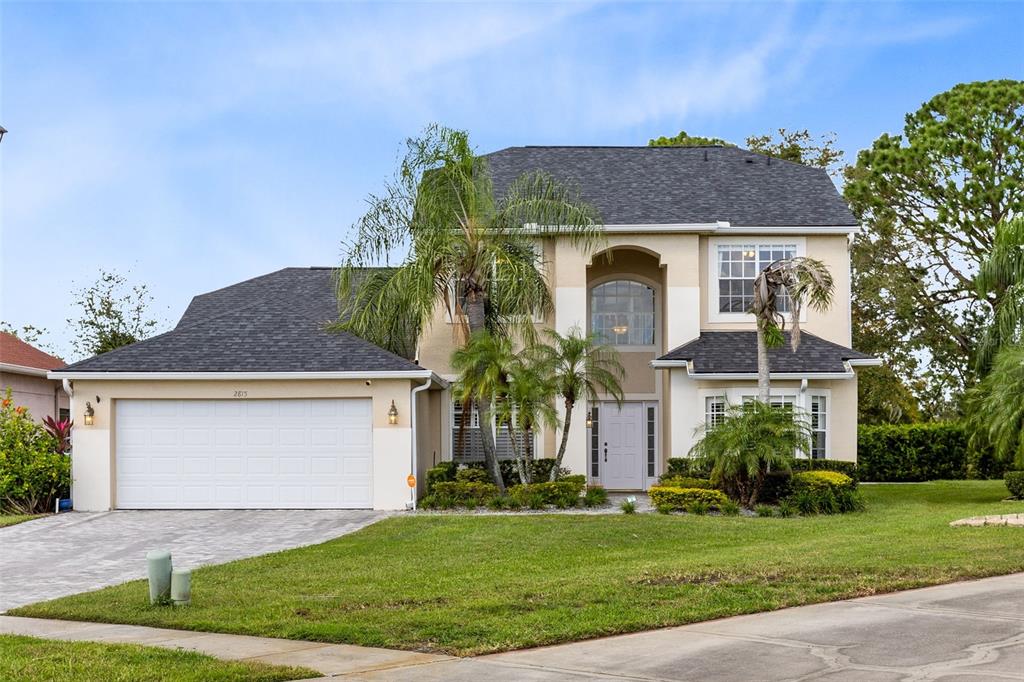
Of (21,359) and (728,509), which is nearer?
(728,509)

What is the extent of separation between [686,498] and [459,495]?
4.32 m

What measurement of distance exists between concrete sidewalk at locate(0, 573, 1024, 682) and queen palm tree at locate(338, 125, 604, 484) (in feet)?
41.0

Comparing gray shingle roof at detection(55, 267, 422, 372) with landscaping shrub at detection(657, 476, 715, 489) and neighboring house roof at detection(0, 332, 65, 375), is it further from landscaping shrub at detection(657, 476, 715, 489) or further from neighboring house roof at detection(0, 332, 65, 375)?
neighboring house roof at detection(0, 332, 65, 375)

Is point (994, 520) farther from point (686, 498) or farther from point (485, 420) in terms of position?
point (485, 420)

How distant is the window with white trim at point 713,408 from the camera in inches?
925

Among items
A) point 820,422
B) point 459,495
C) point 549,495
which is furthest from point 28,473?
point 820,422

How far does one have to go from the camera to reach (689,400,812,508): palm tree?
19.8m

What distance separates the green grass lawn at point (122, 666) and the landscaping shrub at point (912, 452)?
88.2ft

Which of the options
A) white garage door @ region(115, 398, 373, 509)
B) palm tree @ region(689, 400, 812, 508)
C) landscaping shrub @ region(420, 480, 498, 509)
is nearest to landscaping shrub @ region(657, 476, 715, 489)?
palm tree @ region(689, 400, 812, 508)

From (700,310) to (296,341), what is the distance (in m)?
9.19

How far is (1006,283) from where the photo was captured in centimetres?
2714

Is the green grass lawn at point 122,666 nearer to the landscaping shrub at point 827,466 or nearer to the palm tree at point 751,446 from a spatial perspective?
the palm tree at point 751,446

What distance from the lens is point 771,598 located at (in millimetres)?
10641

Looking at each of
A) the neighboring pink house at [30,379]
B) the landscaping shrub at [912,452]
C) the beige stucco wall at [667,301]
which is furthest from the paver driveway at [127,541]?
the landscaping shrub at [912,452]
